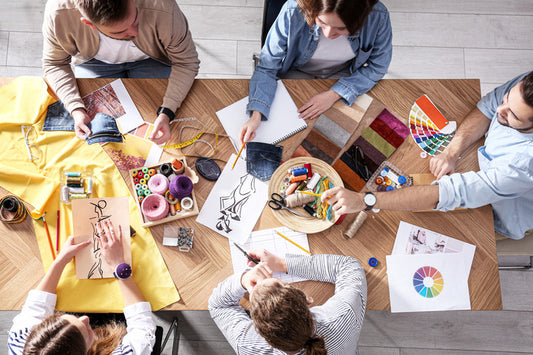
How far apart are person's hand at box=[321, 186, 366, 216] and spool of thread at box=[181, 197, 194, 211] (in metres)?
0.52

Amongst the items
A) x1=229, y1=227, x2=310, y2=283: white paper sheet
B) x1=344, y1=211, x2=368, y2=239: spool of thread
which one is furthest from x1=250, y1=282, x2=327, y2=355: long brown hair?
x1=344, y1=211, x2=368, y2=239: spool of thread

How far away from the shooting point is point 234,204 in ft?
4.75

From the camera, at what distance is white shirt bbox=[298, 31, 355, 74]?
160cm

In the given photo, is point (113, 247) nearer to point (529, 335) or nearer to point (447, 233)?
point (447, 233)

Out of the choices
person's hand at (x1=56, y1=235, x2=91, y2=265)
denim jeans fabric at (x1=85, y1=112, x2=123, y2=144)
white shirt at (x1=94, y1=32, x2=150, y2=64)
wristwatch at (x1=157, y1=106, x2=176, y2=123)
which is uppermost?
white shirt at (x1=94, y1=32, x2=150, y2=64)

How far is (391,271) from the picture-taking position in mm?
1409

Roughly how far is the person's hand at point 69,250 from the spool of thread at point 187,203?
39cm

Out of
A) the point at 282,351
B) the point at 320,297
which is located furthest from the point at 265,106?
the point at 282,351

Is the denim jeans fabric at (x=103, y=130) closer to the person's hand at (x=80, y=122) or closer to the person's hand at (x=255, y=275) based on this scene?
the person's hand at (x=80, y=122)

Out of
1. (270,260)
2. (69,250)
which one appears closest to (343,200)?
(270,260)

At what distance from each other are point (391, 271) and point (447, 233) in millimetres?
277

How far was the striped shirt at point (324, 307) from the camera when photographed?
1.26 m

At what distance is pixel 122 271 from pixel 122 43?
0.99m

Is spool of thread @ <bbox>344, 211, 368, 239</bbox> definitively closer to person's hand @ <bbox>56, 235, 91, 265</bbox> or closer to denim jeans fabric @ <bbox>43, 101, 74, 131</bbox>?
person's hand @ <bbox>56, 235, 91, 265</bbox>
